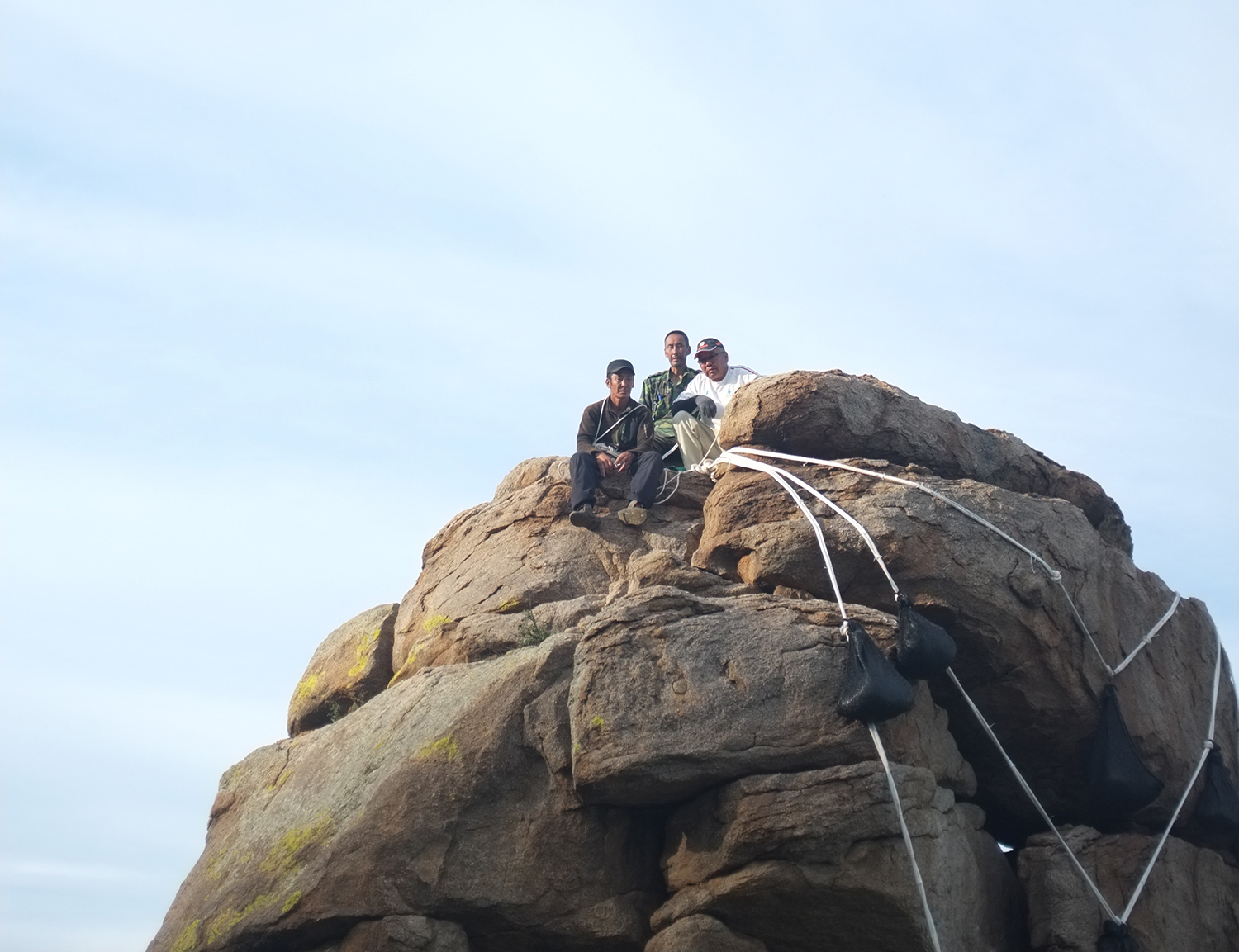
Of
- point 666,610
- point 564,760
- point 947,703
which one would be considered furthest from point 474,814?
point 947,703

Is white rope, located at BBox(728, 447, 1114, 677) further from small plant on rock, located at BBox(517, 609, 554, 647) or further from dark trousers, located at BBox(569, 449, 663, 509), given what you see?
small plant on rock, located at BBox(517, 609, 554, 647)

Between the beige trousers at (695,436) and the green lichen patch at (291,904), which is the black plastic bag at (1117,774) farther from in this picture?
the green lichen patch at (291,904)

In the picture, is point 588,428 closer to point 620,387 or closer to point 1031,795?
point 620,387

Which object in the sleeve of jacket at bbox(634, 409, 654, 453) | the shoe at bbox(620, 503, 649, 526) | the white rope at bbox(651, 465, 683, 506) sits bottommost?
the shoe at bbox(620, 503, 649, 526)

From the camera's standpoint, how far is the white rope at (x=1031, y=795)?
34.9ft

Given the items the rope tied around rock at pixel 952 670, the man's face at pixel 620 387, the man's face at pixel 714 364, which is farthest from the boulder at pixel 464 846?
the man's face at pixel 714 364

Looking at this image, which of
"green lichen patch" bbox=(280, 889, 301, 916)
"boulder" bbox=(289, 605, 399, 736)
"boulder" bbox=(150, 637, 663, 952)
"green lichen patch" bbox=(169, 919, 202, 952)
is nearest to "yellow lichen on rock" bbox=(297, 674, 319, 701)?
"boulder" bbox=(289, 605, 399, 736)

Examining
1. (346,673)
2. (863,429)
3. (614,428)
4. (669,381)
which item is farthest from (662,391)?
(346,673)

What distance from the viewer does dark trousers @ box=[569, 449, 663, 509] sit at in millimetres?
13766

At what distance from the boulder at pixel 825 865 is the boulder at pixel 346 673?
4809 mm

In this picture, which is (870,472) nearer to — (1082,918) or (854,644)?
(854,644)

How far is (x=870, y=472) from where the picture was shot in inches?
480

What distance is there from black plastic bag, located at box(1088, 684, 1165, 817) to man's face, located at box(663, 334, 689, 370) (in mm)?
6769

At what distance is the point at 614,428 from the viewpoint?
47.9 ft
